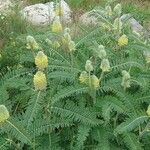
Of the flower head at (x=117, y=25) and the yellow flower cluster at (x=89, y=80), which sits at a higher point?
the flower head at (x=117, y=25)

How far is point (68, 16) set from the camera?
775cm

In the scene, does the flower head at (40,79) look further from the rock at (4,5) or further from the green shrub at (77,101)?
the rock at (4,5)

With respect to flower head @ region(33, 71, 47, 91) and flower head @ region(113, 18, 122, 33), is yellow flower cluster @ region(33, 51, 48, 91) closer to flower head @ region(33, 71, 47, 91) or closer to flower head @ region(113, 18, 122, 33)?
flower head @ region(33, 71, 47, 91)

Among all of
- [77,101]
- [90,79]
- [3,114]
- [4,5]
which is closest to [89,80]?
[90,79]

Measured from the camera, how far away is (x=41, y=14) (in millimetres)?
7602

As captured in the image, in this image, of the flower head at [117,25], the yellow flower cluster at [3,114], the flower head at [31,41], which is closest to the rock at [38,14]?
the flower head at [117,25]

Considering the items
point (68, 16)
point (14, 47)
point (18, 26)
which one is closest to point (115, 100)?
point (14, 47)

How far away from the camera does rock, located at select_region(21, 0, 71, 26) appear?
7332 millimetres

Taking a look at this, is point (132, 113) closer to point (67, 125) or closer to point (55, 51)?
point (67, 125)

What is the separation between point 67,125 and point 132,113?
1.49 feet

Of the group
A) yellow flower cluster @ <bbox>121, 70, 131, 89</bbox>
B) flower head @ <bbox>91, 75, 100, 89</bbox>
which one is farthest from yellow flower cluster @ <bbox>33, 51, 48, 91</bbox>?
yellow flower cluster @ <bbox>121, 70, 131, 89</bbox>

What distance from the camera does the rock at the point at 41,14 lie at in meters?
7.33

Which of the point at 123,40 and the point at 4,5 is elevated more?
the point at 123,40

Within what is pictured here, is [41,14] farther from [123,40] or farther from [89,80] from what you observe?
[89,80]
